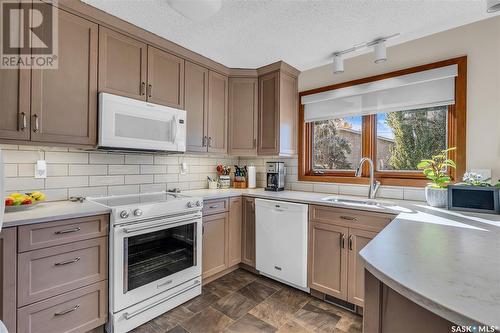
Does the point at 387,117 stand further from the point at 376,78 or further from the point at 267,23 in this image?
the point at 267,23

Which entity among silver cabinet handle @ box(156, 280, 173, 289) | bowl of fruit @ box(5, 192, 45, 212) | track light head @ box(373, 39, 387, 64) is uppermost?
track light head @ box(373, 39, 387, 64)

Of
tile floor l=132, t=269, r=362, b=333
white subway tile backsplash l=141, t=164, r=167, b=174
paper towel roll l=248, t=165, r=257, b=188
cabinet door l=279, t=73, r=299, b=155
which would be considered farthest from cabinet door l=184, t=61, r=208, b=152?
tile floor l=132, t=269, r=362, b=333

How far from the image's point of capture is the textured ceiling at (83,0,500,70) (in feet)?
5.43

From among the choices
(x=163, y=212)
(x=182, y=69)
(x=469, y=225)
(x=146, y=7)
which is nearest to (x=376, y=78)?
(x=469, y=225)

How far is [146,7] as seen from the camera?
5.65 feet

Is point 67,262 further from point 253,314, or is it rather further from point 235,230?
point 235,230

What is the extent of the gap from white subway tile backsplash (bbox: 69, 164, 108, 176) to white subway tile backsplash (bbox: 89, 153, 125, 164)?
1.5 inches

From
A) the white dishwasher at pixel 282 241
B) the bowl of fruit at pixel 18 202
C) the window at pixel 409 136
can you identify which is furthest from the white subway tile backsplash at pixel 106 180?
the window at pixel 409 136

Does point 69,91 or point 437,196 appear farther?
point 437,196

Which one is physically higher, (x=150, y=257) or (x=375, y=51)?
(x=375, y=51)

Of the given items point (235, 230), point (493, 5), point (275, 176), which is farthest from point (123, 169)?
point (493, 5)

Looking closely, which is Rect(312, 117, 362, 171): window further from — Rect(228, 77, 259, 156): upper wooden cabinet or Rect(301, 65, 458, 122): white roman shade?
Rect(228, 77, 259, 156): upper wooden cabinet

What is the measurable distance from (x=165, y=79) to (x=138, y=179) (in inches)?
39.0

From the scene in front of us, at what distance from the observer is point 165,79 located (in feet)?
7.31
